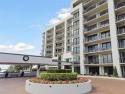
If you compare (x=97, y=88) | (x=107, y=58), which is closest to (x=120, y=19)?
(x=107, y=58)

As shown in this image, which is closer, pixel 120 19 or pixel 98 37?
pixel 120 19

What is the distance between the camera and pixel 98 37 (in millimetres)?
33281

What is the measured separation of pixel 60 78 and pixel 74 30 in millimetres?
29360

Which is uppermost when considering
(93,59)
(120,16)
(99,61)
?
(120,16)

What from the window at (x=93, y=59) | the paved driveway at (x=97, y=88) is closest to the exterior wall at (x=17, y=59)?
the paved driveway at (x=97, y=88)

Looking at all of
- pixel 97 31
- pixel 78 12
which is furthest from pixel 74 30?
pixel 97 31

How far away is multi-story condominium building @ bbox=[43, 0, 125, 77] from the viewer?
2809 cm

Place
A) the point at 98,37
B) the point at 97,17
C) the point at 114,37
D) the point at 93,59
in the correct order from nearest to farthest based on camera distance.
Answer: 1. the point at 114,37
2. the point at 98,37
3. the point at 97,17
4. the point at 93,59

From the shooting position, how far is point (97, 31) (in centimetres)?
3394

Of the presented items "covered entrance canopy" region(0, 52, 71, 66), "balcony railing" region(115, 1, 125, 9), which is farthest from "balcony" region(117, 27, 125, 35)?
"covered entrance canopy" region(0, 52, 71, 66)

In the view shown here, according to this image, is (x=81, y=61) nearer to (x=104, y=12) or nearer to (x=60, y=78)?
(x=104, y=12)

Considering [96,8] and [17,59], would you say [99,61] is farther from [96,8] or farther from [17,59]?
[17,59]

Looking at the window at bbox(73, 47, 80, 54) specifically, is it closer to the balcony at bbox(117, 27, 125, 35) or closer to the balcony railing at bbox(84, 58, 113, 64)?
the balcony railing at bbox(84, 58, 113, 64)

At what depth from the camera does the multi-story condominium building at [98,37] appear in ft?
92.2
